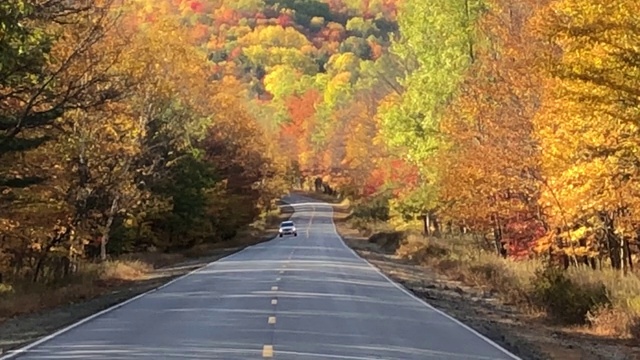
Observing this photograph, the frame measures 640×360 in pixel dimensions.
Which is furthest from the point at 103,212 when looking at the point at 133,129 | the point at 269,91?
the point at 269,91

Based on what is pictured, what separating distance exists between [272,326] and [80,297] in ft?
40.7

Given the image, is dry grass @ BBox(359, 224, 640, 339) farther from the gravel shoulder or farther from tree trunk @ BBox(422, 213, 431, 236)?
tree trunk @ BBox(422, 213, 431, 236)

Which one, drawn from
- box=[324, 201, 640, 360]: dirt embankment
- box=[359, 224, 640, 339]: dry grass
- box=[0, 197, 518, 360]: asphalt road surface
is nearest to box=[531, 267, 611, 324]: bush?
box=[359, 224, 640, 339]: dry grass

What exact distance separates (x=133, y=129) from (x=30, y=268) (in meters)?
8.84

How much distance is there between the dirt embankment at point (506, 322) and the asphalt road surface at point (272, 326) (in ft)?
2.29

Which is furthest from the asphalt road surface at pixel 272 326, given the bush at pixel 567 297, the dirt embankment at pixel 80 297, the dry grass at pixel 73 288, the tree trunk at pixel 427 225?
the tree trunk at pixel 427 225

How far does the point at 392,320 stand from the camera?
20312 millimetres

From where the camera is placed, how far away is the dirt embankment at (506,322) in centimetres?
1672

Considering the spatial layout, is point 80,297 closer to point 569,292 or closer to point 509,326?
point 509,326

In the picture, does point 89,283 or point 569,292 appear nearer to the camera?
point 569,292

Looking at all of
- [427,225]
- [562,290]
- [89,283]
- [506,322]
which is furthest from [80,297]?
[427,225]

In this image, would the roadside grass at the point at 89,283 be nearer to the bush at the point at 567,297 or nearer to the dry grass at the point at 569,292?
the dry grass at the point at 569,292

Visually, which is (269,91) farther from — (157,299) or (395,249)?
(157,299)

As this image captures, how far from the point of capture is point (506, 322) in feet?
73.7
